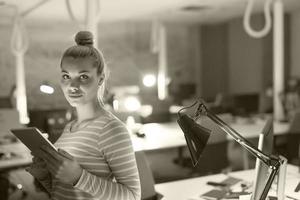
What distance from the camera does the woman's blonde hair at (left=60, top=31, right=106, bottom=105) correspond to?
5.80ft

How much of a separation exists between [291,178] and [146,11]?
6766mm

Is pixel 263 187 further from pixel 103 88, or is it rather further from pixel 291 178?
pixel 291 178

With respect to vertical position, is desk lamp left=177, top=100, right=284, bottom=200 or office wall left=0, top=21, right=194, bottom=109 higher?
office wall left=0, top=21, right=194, bottom=109

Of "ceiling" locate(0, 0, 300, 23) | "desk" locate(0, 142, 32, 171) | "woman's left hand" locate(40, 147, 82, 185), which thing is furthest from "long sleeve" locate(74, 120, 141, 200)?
"ceiling" locate(0, 0, 300, 23)

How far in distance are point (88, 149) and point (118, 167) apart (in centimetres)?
15

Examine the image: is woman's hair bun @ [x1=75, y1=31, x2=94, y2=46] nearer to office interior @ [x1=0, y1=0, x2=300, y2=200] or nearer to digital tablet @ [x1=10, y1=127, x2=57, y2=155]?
digital tablet @ [x1=10, y1=127, x2=57, y2=155]

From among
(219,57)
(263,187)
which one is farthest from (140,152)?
(219,57)

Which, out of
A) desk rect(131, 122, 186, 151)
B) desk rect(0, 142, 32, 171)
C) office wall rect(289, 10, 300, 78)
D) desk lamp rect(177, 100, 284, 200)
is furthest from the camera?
office wall rect(289, 10, 300, 78)

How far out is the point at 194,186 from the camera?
9.94 feet

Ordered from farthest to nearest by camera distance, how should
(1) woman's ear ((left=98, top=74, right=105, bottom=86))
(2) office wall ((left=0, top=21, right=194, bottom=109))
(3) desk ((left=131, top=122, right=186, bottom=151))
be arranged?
(2) office wall ((left=0, top=21, right=194, bottom=109)), (3) desk ((left=131, top=122, right=186, bottom=151)), (1) woman's ear ((left=98, top=74, right=105, bottom=86))

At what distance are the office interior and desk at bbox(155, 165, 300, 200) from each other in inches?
4.3

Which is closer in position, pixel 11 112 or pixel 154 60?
pixel 11 112

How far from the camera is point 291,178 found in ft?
10.5

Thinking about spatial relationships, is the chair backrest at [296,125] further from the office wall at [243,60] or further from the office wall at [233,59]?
the office wall at [243,60]
